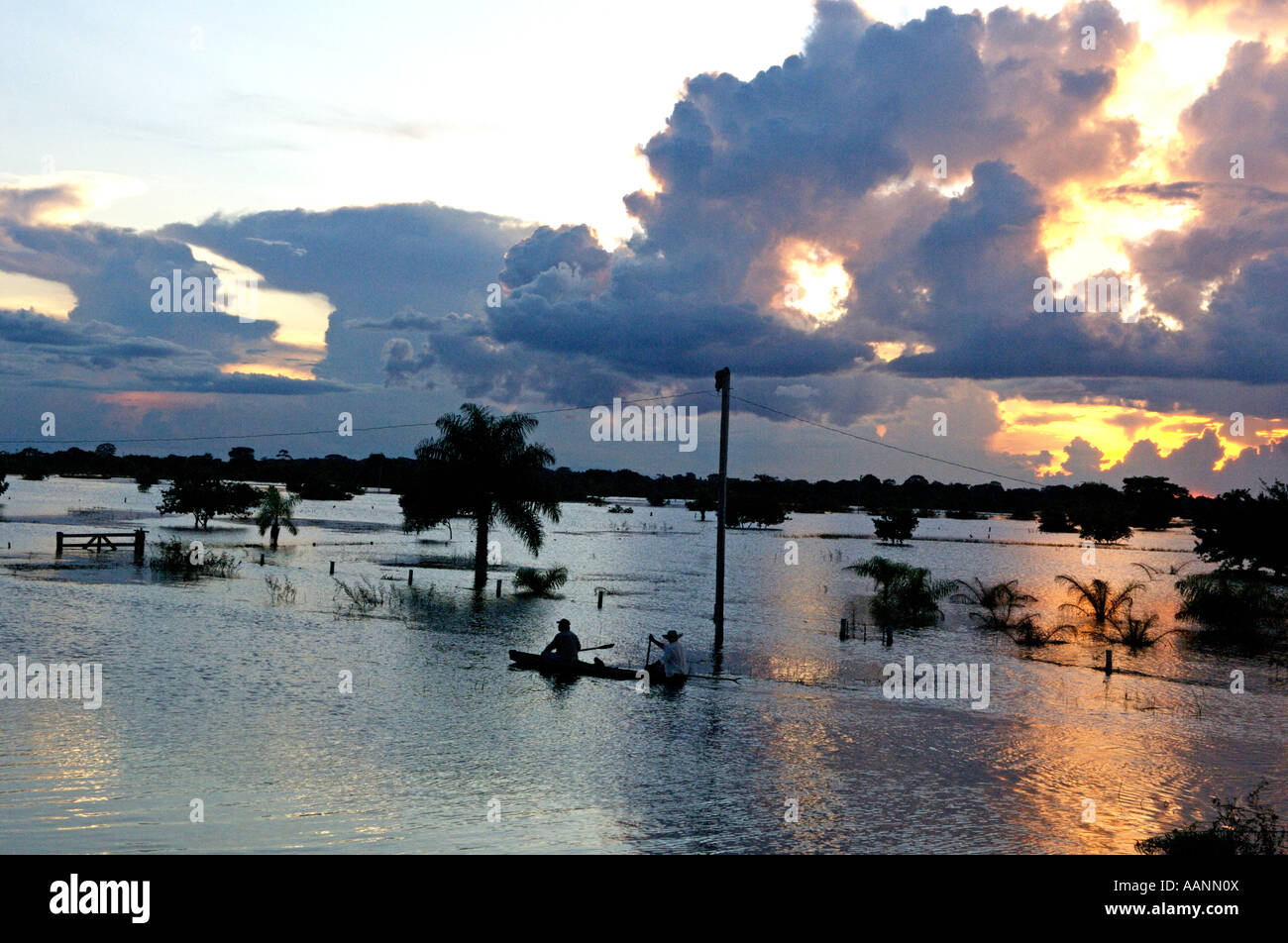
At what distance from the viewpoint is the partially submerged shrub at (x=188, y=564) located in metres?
52.2

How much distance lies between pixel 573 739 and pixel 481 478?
108ft

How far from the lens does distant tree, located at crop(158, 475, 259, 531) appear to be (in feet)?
301

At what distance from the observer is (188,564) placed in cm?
5438

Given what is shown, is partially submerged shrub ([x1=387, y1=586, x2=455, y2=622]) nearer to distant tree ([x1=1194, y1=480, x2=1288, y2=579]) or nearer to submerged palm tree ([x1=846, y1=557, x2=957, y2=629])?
submerged palm tree ([x1=846, y1=557, x2=957, y2=629])

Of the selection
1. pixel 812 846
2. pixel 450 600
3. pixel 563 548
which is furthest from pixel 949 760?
pixel 563 548

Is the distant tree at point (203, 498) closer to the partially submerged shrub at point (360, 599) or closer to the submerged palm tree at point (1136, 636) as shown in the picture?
the partially submerged shrub at point (360, 599)

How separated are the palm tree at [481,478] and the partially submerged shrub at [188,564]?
11.8 m

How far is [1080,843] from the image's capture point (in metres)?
14.2

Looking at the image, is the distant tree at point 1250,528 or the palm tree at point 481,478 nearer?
the palm tree at point 481,478

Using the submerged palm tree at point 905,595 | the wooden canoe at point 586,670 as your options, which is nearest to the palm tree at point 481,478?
the submerged palm tree at point 905,595

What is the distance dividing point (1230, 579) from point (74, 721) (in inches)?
2234

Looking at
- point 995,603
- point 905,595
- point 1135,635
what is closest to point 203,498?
point 905,595
